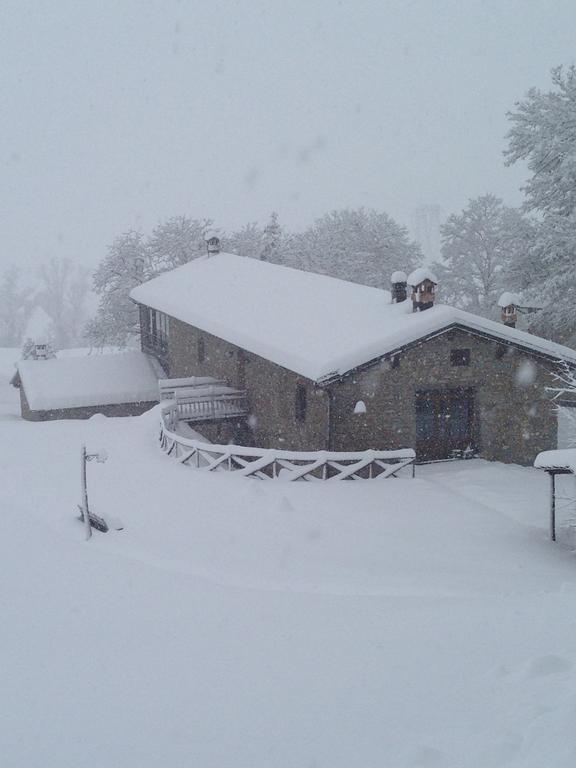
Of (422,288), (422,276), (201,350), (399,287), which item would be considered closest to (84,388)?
(201,350)

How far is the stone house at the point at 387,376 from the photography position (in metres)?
15.4

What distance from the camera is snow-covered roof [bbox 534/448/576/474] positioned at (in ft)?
35.4

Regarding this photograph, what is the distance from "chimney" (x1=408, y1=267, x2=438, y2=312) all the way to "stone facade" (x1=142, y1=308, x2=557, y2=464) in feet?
3.72

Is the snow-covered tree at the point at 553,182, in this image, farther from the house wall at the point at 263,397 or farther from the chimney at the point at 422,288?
the house wall at the point at 263,397

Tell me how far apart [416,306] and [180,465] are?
23.9 ft

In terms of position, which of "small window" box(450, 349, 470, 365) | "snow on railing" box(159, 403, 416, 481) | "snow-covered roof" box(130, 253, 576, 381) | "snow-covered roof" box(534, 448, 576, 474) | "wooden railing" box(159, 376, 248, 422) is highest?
"snow-covered roof" box(130, 253, 576, 381)

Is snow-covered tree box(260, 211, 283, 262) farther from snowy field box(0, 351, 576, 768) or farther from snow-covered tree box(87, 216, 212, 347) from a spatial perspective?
snowy field box(0, 351, 576, 768)

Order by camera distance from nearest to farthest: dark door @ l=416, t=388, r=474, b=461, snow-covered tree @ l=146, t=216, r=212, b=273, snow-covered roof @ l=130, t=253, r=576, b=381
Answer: snow-covered roof @ l=130, t=253, r=576, b=381 → dark door @ l=416, t=388, r=474, b=461 → snow-covered tree @ l=146, t=216, r=212, b=273

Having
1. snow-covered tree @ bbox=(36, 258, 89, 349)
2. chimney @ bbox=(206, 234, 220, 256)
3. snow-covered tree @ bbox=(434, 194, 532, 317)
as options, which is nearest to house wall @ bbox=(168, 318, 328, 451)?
chimney @ bbox=(206, 234, 220, 256)

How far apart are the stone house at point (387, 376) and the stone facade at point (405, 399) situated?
27 mm

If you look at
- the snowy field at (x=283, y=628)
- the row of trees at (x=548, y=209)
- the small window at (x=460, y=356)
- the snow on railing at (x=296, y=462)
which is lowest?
the snowy field at (x=283, y=628)

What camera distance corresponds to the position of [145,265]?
41.8 m

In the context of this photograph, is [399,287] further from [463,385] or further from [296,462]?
[296,462]

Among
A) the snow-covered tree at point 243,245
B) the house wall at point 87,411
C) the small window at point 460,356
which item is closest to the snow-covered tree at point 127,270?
the snow-covered tree at point 243,245
